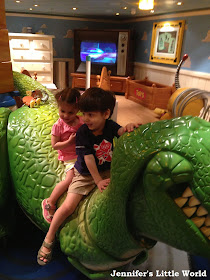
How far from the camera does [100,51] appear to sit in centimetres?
623

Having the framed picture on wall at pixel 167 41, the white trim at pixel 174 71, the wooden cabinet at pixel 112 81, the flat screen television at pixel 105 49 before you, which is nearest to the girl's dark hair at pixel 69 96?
the white trim at pixel 174 71

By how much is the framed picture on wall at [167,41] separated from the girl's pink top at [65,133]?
409 cm

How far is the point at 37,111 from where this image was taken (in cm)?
127

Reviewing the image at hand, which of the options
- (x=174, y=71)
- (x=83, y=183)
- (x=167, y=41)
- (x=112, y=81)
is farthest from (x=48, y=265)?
(x=112, y=81)

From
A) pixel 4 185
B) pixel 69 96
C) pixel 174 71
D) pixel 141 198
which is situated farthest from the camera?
pixel 174 71

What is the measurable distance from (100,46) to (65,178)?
5620 millimetres

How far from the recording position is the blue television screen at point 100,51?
609 cm

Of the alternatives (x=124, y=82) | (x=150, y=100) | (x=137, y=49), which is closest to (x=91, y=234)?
(x=150, y=100)

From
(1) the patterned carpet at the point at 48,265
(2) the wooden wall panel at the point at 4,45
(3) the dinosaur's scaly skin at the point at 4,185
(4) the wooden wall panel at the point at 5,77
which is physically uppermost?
(2) the wooden wall panel at the point at 4,45

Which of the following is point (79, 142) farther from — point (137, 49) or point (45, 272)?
point (137, 49)

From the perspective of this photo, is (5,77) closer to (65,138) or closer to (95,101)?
(65,138)

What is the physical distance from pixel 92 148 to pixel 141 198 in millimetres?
265

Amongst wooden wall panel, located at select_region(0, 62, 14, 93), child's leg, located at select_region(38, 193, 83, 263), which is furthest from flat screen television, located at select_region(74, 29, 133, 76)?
child's leg, located at select_region(38, 193, 83, 263)

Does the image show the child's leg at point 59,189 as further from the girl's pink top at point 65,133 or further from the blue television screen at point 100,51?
the blue television screen at point 100,51
